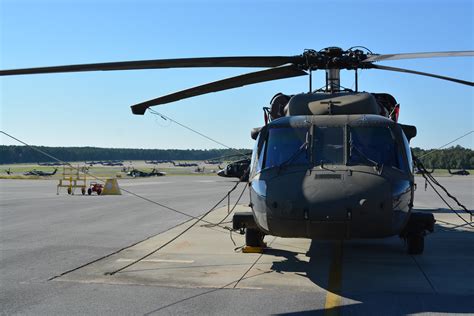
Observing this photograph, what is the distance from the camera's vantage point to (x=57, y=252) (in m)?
9.80

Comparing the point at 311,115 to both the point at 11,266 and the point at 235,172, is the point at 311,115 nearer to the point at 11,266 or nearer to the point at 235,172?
the point at 11,266

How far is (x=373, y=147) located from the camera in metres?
7.83

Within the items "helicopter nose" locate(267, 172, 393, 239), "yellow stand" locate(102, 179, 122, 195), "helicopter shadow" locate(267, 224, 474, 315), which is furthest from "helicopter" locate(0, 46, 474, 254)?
"yellow stand" locate(102, 179, 122, 195)

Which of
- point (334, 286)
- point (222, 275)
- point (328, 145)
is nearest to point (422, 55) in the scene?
point (328, 145)

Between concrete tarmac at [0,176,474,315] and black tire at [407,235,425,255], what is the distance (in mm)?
165

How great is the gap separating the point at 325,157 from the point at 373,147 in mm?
751

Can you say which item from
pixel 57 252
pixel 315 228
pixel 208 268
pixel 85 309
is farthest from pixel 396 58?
pixel 57 252

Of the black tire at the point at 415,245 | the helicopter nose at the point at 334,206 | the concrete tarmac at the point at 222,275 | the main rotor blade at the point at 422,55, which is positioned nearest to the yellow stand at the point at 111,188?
the concrete tarmac at the point at 222,275

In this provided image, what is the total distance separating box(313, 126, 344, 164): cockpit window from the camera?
25.1 feet

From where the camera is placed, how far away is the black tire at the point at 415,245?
9.28 metres

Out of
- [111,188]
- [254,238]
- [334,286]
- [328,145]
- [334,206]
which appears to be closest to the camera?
[334,206]

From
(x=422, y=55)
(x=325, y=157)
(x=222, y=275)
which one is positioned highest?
(x=422, y=55)

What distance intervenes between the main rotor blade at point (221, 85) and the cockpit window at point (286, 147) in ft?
4.80

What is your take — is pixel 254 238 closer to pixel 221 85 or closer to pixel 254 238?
pixel 254 238
